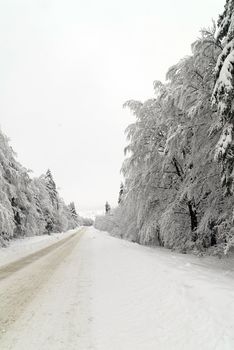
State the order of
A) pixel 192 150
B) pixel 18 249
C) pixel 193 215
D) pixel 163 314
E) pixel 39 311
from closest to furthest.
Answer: pixel 163 314 → pixel 39 311 → pixel 192 150 → pixel 193 215 → pixel 18 249

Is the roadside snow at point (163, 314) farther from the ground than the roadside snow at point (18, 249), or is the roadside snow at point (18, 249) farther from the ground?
the roadside snow at point (18, 249)

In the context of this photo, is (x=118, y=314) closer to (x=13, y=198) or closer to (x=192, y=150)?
(x=192, y=150)

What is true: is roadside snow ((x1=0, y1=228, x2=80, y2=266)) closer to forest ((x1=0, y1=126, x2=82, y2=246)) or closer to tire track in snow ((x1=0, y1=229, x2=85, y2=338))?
Answer: forest ((x1=0, y1=126, x2=82, y2=246))

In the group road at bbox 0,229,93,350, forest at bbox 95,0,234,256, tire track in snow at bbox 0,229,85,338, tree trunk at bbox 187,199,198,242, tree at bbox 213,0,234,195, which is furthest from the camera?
tree trunk at bbox 187,199,198,242

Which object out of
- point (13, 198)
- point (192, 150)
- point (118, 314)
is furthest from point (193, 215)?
point (13, 198)

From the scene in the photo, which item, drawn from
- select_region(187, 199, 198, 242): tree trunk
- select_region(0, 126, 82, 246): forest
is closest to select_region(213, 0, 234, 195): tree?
select_region(187, 199, 198, 242): tree trunk

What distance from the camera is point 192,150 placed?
521 inches

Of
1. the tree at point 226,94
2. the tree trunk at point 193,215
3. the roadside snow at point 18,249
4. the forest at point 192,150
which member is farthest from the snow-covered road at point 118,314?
the tree trunk at point 193,215

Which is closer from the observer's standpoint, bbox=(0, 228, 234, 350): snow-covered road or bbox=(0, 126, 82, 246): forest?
bbox=(0, 228, 234, 350): snow-covered road

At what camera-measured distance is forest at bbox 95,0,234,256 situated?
32.2 feet

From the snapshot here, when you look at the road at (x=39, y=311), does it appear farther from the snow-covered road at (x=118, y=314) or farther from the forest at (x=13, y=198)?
the forest at (x=13, y=198)

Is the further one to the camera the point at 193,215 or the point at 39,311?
the point at 193,215

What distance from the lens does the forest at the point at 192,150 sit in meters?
9.83

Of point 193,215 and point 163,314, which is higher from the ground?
point 193,215
